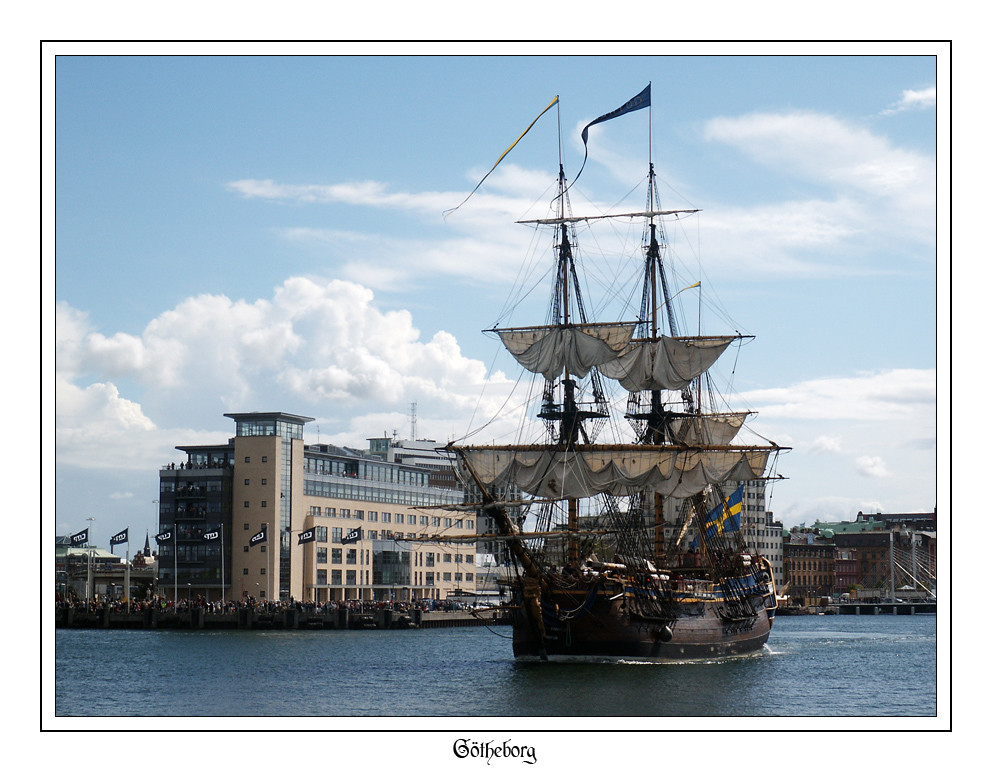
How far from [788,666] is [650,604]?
11.5 meters

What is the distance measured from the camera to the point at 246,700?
187 feet

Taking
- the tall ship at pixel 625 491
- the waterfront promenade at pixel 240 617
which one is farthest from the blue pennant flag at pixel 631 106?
the waterfront promenade at pixel 240 617

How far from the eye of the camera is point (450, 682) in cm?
6656

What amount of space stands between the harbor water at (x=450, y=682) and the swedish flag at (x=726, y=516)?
8.97m

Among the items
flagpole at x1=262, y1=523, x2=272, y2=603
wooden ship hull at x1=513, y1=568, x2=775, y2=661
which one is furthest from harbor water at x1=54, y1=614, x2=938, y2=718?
flagpole at x1=262, y1=523, x2=272, y2=603

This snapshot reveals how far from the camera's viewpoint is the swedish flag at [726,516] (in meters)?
93.6

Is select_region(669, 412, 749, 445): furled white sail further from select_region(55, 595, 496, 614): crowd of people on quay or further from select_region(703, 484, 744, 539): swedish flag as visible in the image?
select_region(55, 595, 496, 614): crowd of people on quay

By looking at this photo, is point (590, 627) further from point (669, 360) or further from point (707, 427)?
point (707, 427)

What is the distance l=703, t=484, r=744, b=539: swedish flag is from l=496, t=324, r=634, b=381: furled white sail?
15298 mm

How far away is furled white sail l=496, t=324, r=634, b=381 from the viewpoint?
276ft

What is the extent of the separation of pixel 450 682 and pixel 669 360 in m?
31.6

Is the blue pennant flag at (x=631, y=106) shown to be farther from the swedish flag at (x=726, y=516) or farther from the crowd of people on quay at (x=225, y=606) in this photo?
the crowd of people on quay at (x=225, y=606)

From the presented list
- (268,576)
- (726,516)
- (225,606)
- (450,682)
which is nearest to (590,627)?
(450,682)
